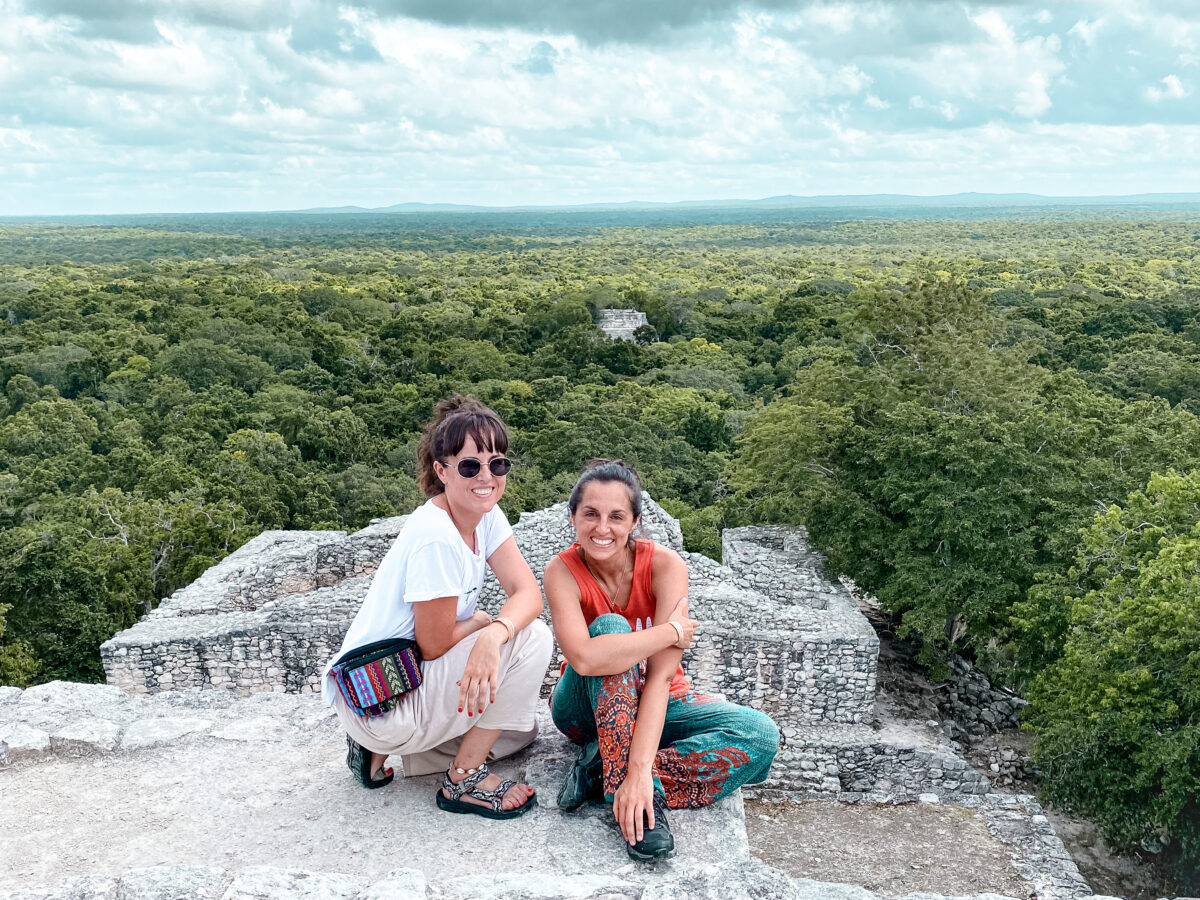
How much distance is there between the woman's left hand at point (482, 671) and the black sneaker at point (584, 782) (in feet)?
1.81

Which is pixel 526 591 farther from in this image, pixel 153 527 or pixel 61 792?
pixel 153 527

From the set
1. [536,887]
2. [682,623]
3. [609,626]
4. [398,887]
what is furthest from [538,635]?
[398,887]

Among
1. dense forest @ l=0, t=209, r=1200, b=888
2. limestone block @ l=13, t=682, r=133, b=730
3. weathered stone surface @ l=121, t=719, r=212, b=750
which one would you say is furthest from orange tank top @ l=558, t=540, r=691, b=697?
dense forest @ l=0, t=209, r=1200, b=888

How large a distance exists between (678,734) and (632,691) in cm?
42

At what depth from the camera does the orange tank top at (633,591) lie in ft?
12.3

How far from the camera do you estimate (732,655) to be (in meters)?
8.77

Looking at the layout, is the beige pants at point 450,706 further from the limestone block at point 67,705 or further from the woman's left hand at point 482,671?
the limestone block at point 67,705

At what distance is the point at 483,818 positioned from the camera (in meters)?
3.67

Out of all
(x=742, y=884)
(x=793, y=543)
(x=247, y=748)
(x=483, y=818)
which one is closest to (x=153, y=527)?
(x=793, y=543)

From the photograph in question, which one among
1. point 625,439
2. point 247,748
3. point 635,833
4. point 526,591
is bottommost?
point 625,439

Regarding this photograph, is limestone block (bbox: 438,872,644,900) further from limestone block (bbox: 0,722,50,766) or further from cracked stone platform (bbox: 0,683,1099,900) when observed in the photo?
limestone block (bbox: 0,722,50,766)

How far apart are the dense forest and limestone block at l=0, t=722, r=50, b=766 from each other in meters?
6.92

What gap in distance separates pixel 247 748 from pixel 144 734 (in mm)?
534

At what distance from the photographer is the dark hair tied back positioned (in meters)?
3.71
